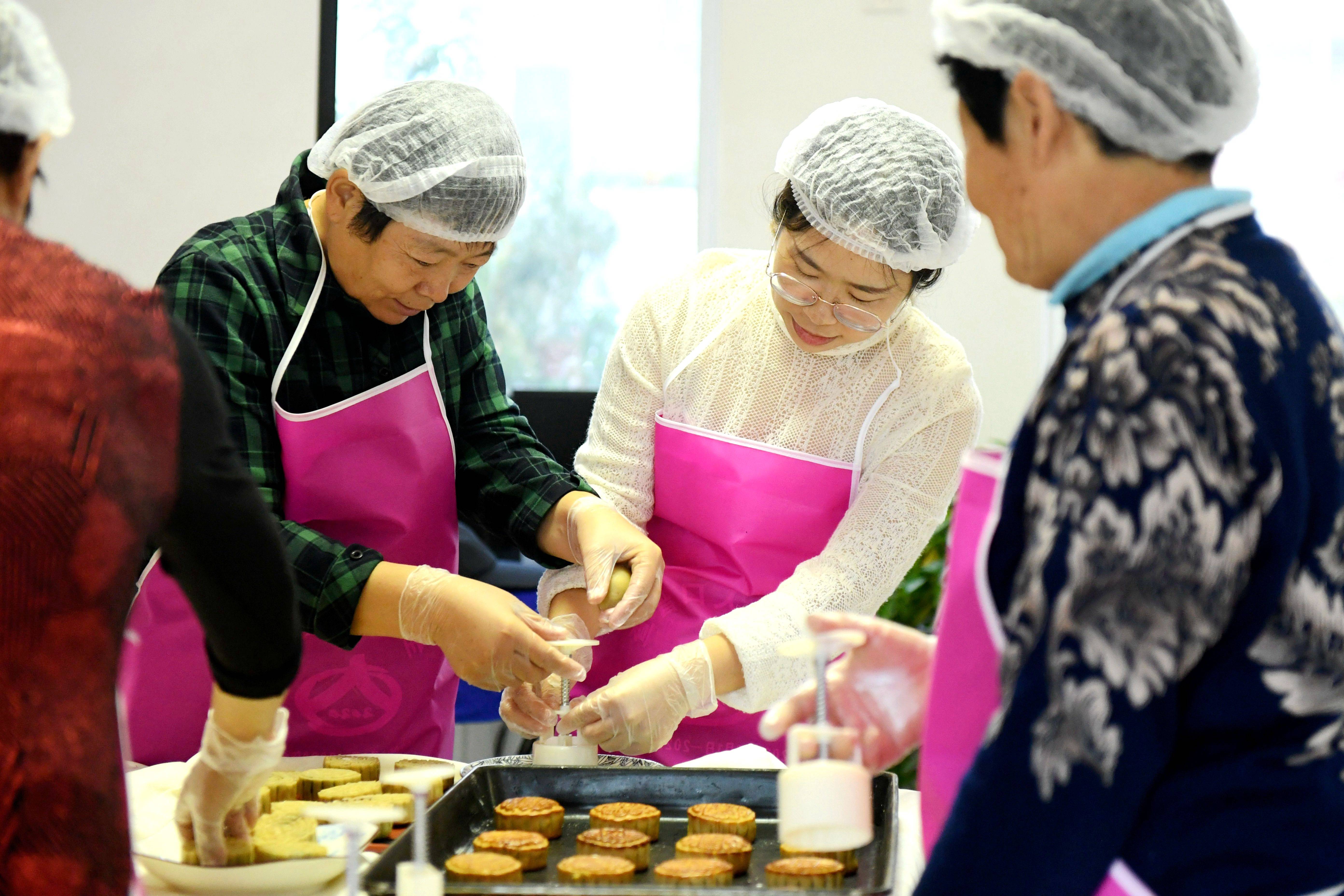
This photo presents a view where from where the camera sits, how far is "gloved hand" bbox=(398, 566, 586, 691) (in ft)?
5.49

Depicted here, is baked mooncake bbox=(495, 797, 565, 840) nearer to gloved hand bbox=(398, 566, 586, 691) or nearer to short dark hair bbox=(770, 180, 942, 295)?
gloved hand bbox=(398, 566, 586, 691)

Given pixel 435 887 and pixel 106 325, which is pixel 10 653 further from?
pixel 435 887

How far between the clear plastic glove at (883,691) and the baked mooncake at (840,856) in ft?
Answer: 0.44

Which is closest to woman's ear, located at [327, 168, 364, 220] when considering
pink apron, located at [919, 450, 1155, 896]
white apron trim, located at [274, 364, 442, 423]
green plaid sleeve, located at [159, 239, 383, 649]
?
green plaid sleeve, located at [159, 239, 383, 649]

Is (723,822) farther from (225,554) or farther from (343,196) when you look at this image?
(343,196)

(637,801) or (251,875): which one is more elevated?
(251,875)

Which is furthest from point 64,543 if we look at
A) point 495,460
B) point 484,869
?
point 495,460

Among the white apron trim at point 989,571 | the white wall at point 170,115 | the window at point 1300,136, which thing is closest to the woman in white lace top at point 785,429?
the white apron trim at point 989,571

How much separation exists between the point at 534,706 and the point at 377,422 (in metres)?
0.47

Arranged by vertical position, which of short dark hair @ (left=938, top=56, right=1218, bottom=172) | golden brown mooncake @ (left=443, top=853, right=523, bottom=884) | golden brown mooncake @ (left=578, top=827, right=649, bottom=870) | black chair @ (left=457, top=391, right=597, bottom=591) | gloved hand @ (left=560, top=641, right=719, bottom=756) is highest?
short dark hair @ (left=938, top=56, right=1218, bottom=172)

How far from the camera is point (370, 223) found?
70.6 inches

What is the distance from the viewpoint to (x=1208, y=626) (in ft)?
2.70

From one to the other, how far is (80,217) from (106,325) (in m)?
3.26

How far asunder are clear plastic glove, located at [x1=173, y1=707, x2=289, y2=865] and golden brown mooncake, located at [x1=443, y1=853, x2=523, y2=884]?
0.20 meters
